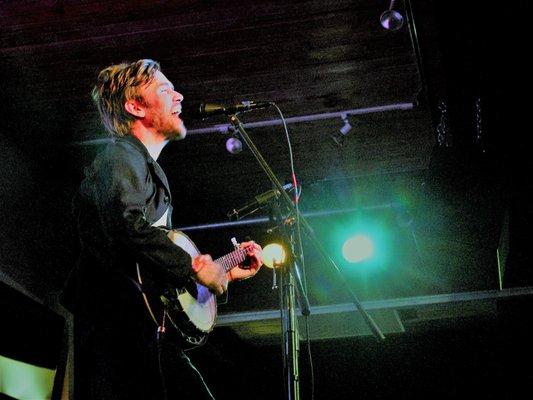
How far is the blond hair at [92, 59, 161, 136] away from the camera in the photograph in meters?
2.52

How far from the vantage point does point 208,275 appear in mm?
2023

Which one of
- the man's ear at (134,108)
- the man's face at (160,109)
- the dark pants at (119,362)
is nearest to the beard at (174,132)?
the man's face at (160,109)

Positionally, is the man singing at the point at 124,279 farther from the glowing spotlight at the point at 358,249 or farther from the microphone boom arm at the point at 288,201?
the glowing spotlight at the point at 358,249

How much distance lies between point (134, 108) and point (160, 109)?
124 mm

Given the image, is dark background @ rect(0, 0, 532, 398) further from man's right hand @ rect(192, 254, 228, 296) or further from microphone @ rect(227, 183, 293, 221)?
microphone @ rect(227, 183, 293, 221)

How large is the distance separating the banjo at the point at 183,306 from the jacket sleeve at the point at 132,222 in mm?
99

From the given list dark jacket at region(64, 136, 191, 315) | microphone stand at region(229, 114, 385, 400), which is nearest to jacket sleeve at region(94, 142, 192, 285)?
dark jacket at region(64, 136, 191, 315)

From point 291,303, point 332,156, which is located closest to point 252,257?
point 291,303

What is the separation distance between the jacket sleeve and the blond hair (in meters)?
0.58

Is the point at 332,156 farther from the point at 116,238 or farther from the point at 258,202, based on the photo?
the point at 116,238

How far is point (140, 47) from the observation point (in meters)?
3.71

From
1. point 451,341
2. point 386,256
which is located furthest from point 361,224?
point 451,341

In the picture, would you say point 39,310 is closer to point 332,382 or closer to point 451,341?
point 332,382

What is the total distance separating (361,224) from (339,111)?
1.27 m
